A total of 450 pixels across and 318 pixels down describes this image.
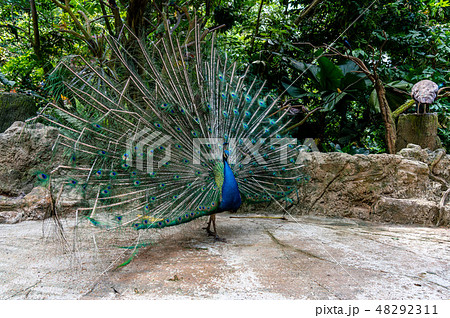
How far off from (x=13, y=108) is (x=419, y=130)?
23.7 ft

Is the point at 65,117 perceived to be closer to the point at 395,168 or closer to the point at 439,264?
the point at 439,264

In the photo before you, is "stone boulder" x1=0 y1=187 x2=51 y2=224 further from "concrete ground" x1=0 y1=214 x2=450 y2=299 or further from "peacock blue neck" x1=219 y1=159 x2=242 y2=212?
"peacock blue neck" x1=219 y1=159 x2=242 y2=212

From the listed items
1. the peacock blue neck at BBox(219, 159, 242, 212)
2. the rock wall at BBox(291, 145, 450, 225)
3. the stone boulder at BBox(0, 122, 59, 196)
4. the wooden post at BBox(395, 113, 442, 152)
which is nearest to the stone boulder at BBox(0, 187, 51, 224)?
the stone boulder at BBox(0, 122, 59, 196)

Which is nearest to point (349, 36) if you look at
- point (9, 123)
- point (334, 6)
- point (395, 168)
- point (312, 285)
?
point (334, 6)

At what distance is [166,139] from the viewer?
3.26 m

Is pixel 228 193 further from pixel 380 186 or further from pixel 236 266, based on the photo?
pixel 380 186

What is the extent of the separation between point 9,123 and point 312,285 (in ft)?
19.4

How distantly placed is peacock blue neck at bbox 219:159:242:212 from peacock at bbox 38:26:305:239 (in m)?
0.01

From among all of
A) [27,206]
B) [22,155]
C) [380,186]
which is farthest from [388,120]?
[22,155]

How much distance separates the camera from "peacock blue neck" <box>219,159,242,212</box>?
324cm

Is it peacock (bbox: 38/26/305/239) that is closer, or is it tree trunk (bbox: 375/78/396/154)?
peacock (bbox: 38/26/305/239)

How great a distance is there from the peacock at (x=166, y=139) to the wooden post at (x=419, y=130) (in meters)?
2.44

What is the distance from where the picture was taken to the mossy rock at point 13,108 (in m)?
5.49

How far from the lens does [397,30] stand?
295 inches
